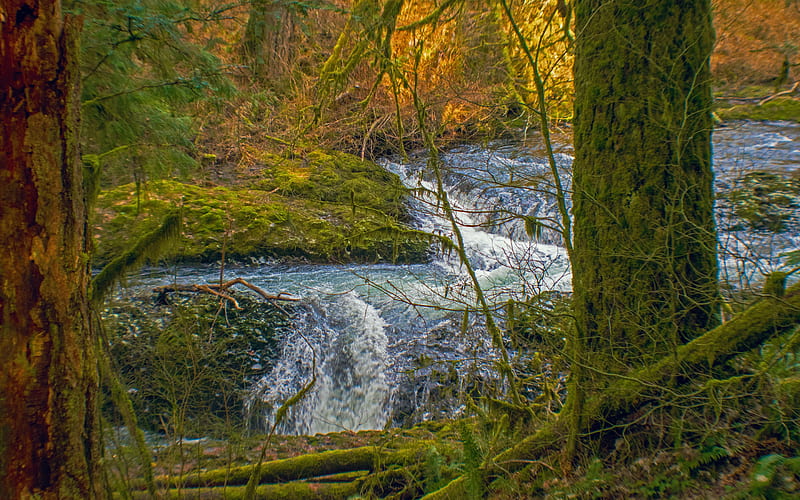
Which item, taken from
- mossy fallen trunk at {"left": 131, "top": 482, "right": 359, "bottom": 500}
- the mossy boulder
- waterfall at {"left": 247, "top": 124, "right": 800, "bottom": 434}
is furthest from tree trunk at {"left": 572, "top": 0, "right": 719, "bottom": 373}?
the mossy boulder

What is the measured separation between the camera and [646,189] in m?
2.57

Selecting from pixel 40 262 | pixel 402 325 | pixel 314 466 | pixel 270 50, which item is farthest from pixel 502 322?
pixel 270 50

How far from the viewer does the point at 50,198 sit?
5.06 ft

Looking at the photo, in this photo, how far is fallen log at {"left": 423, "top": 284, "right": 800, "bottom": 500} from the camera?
201cm

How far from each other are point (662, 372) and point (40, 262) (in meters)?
2.89

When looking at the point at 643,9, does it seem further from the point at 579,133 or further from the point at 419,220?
the point at 419,220

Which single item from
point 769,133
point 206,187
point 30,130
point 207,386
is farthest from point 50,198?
point 769,133

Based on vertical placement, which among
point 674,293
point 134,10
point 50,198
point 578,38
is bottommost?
point 674,293

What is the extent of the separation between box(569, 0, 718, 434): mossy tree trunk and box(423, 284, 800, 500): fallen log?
11 cm

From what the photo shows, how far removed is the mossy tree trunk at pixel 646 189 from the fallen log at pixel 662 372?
0.11 m

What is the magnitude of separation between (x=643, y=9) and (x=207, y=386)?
479 cm

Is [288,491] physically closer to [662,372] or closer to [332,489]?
[332,489]

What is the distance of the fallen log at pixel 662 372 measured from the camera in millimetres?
2012

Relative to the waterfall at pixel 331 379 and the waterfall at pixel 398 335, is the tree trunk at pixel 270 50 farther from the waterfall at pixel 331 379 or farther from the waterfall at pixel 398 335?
the waterfall at pixel 331 379
